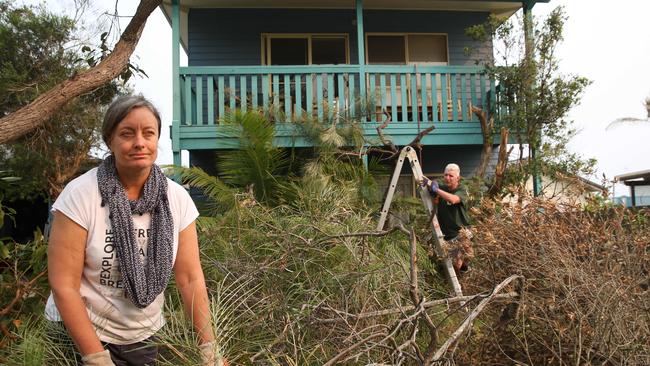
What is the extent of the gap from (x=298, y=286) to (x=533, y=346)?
4.72 ft

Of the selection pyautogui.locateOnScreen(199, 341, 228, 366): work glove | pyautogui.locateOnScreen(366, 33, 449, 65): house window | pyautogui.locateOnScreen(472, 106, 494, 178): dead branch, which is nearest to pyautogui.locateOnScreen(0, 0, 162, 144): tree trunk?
pyautogui.locateOnScreen(199, 341, 228, 366): work glove

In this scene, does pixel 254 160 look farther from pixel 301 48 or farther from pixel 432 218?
pixel 301 48

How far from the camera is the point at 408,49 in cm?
1148

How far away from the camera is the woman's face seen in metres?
2.01

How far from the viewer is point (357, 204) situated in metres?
6.44

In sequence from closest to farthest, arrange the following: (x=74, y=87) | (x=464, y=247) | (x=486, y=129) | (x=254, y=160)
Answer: (x=464, y=247) < (x=74, y=87) < (x=254, y=160) < (x=486, y=129)

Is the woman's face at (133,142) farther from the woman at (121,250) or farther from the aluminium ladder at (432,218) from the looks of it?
the aluminium ladder at (432,218)

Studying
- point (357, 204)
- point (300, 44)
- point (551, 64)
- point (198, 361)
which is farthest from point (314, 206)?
point (300, 44)

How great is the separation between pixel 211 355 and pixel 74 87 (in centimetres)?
486

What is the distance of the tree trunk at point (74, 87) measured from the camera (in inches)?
215

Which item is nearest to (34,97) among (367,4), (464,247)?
(367,4)

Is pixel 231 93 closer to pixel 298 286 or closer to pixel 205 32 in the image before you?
pixel 205 32

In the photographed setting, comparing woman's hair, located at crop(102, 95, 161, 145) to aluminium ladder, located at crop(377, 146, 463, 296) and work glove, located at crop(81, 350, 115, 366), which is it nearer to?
work glove, located at crop(81, 350, 115, 366)

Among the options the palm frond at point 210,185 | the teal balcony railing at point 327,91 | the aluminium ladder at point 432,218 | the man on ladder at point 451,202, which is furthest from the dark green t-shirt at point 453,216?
the teal balcony railing at point 327,91
